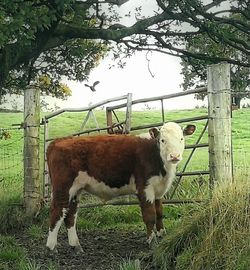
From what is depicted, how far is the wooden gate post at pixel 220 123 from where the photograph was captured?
7887mm

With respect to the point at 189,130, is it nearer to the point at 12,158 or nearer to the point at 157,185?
the point at 157,185

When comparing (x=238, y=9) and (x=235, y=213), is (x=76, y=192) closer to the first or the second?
(x=235, y=213)

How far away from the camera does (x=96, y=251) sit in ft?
26.0

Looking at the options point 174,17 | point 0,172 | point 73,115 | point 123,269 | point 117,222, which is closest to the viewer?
point 123,269

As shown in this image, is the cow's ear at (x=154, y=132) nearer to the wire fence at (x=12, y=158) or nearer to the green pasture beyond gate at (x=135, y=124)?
the green pasture beyond gate at (x=135, y=124)

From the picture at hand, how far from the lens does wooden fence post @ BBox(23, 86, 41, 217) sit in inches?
433

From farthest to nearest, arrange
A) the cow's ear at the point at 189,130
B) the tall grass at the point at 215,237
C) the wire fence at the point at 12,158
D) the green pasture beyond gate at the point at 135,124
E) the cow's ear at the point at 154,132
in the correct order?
1. the wire fence at the point at 12,158
2. the green pasture beyond gate at the point at 135,124
3. the cow's ear at the point at 189,130
4. the cow's ear at the point at 154,132
5. the tall grass at the point at 215,237

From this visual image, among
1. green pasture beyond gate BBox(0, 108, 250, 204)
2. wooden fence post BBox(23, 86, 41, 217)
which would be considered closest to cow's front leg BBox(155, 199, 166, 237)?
green pasture beyond gate BBox(0, 108, 250, 204)

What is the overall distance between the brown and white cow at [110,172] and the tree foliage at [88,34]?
2575 mm

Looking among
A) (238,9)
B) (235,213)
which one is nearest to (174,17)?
(238,9)

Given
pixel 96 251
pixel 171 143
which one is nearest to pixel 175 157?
pixel 171 143

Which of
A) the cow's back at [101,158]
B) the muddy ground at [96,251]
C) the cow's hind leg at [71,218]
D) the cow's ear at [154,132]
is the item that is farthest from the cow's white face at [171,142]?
the cow's hind leg at [71,218]

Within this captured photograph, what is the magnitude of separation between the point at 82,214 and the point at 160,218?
284 cm

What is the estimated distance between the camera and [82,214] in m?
10.6
